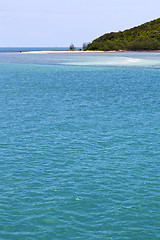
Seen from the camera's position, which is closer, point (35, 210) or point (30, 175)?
point (35, 210)

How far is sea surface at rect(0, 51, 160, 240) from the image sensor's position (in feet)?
76.3

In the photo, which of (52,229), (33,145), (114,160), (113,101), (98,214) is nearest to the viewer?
(52,229)

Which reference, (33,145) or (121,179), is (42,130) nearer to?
(33,145)

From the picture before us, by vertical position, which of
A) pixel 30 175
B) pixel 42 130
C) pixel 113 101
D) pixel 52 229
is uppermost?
pixel 113 101

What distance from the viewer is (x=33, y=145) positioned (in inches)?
1566

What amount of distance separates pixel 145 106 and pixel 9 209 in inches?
1666

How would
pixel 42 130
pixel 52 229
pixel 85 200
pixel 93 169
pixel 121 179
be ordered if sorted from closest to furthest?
pixel 52 229 < pixel 85 200 < pixel 121 179 < pixel 93 169 < pixel 42 130

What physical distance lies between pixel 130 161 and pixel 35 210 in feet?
41.5

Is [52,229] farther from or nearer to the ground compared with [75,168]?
nearer to the ground

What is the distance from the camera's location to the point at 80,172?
31.9 m

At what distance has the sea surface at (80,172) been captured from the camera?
23.3 metres

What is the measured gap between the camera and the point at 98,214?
24.5 m

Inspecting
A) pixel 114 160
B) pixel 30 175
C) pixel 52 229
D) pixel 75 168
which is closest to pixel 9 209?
pixel 52 229

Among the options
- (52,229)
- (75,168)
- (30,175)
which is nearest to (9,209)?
(52,229)
